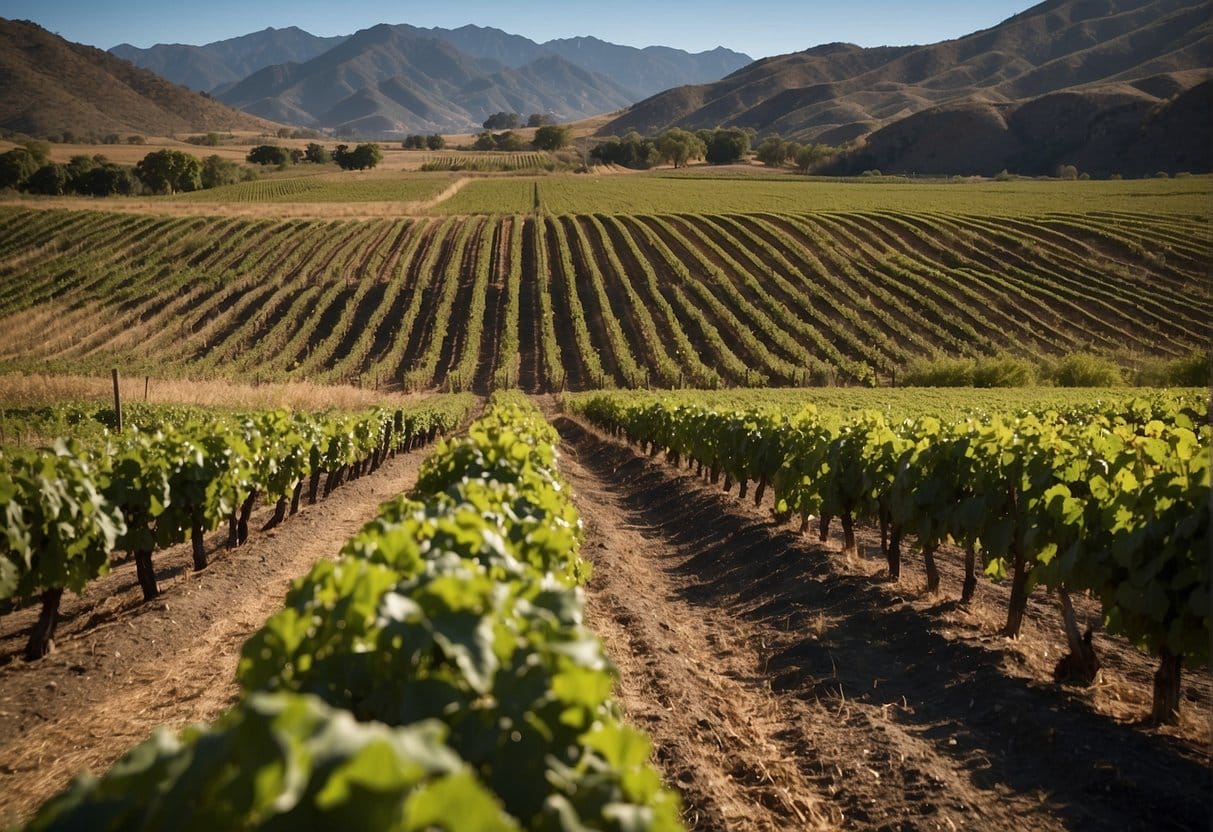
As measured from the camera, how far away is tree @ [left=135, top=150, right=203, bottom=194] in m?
87.5

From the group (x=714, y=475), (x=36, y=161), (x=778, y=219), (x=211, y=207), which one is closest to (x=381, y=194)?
(x=211, y=207)

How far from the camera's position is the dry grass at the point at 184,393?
27391 mm

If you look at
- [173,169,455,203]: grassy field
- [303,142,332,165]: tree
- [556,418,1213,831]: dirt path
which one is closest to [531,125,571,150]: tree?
[303,142,332,165]: tree

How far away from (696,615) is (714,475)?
7725 mm

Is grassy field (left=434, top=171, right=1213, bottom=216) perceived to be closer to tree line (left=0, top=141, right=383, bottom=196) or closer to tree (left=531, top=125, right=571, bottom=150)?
tree line (left=0, top=141, right=383, bottom=196)

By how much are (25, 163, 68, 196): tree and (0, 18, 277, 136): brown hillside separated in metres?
79.7

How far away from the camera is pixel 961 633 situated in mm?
8133

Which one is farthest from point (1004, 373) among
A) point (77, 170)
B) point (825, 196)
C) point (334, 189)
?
point (77, 170)

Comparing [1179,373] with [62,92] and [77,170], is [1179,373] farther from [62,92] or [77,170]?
[62,92]

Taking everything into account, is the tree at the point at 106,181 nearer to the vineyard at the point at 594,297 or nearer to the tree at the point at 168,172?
the tree at the point at 168,172

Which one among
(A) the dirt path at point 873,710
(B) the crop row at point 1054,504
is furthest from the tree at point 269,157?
(A) the dirt path at point 873,710

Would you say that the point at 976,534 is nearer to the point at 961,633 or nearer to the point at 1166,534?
the point at 961,633

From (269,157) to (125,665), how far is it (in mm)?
126125

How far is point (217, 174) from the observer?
100312 mm
